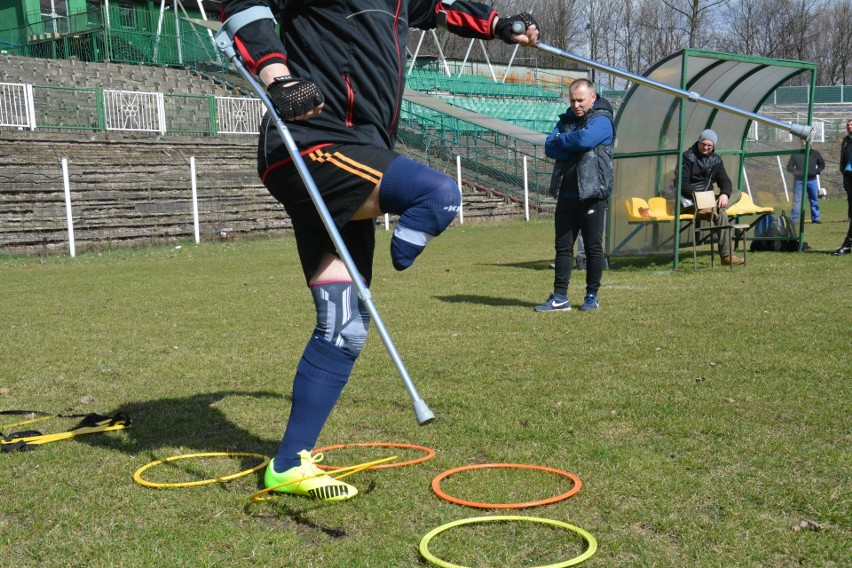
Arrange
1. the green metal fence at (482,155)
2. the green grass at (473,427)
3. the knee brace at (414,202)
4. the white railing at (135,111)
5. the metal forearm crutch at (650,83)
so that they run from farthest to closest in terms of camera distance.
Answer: the green metal fence at (482,155), the white railing at (135,111), the metal forearm crutch at (650,83), the knee brace at (414,202), the green grass at (473,427)

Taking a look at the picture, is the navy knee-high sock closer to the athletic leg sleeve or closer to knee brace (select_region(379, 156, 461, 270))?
the athletic leg sleeve

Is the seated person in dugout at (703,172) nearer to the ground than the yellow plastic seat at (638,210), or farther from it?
farther from it

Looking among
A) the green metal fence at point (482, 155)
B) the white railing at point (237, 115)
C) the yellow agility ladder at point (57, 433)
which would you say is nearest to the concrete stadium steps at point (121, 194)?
the white railing at point (237, 115)

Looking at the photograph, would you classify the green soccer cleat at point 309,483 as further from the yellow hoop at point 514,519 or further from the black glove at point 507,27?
the black glove at point 507,27

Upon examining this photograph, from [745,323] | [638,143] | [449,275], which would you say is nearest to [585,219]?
[745,323]

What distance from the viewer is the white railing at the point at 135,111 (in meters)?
23.3

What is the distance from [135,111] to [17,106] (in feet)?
10.1

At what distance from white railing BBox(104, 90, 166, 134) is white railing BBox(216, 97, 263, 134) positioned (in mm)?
1739

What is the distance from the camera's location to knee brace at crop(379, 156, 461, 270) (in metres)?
3.27

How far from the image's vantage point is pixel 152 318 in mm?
9047

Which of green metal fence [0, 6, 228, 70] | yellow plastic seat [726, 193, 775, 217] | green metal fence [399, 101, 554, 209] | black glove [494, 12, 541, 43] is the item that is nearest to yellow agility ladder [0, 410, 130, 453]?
black glove [494, 12, 541, 43]

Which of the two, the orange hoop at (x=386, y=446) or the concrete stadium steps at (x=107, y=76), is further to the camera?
the concrete stadium steps at (x=107, y=76)

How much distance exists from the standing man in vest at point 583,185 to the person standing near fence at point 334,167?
5.38m

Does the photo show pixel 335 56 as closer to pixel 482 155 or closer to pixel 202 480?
pixel 202 480
